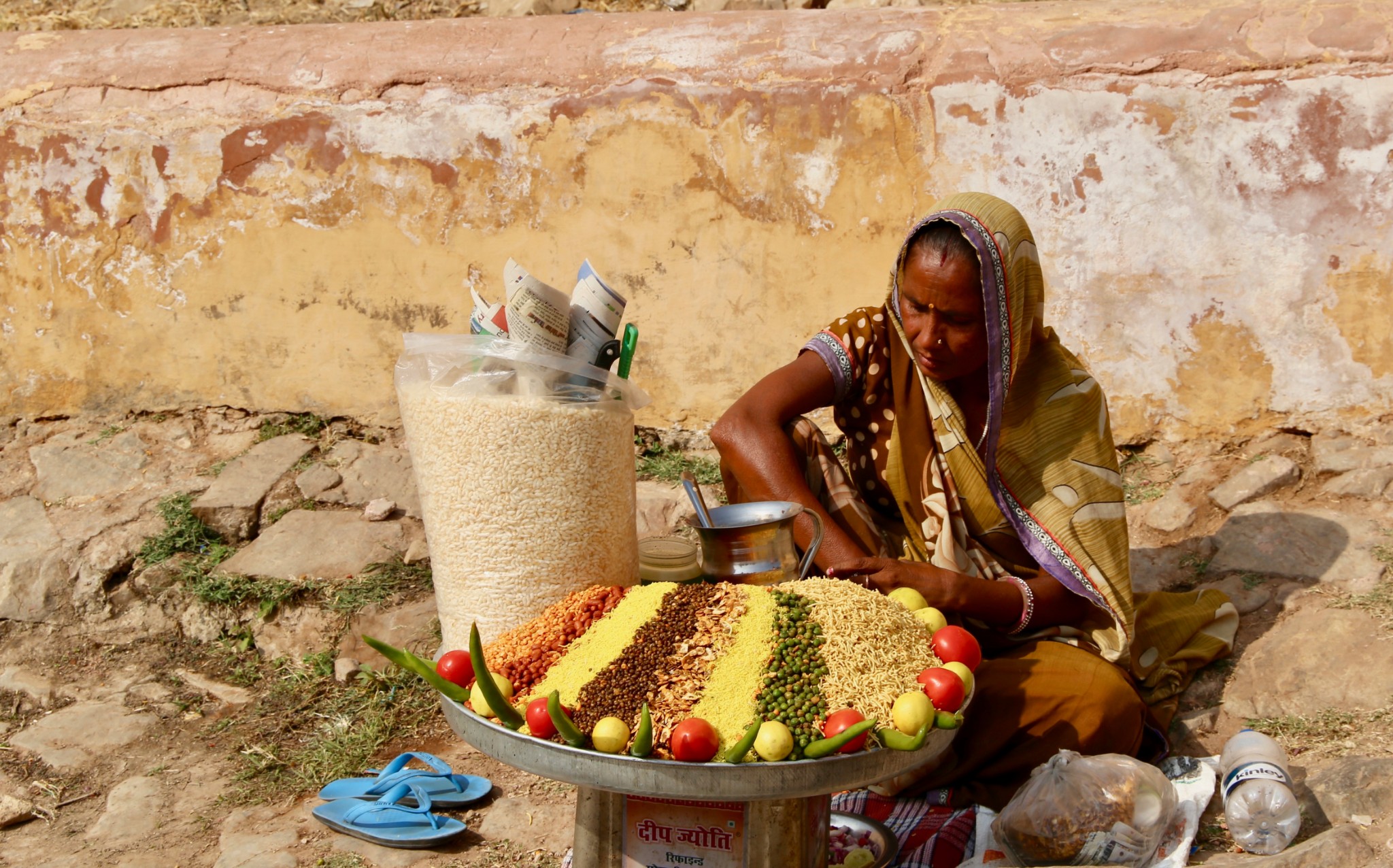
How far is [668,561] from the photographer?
2.53 m

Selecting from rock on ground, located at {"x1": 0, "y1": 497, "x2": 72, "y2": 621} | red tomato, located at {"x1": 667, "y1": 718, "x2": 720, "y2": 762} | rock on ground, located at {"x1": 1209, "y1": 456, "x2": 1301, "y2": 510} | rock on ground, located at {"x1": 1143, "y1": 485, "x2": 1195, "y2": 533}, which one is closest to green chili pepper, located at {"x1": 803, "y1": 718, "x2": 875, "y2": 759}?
red tomato, located at {"x1": 667, "y1": 718, "x2": 720, "y2": 762}

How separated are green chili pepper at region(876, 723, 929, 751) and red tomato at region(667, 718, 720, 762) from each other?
246 millimetres

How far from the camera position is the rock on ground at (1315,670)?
2.88 metres

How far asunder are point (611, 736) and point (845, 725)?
337 millimetres

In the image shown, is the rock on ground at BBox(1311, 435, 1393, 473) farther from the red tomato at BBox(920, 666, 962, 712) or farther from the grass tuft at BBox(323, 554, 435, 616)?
the grass tuft at BBox(323, 554, 435, 616)

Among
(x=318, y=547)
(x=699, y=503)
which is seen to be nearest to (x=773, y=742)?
(x=699, y=503)

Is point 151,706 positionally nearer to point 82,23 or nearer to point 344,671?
point 344,671

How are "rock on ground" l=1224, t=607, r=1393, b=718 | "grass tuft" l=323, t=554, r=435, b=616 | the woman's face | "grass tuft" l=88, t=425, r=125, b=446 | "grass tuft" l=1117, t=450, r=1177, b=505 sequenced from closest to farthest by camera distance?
1. the woman's face
2. "rock on ground" l=1224, t=607, r=1393, b=718
3. "grass tuft" l=323, t=554, r=435, b=616
4. "grass tuft" l=1117, t=450, r=1177, b=505
5. "grass tuft" l=88, t=425, r=125, b=446

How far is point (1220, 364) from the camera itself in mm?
3902

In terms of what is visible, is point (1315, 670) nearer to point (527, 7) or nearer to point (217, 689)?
point (217, 689)

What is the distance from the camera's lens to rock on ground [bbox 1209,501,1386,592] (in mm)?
3377

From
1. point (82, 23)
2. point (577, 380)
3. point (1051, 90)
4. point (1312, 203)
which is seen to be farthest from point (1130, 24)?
point (82, 23)

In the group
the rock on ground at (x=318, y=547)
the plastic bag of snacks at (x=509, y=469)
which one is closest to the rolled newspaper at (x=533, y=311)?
the plastic bag of snacks at (x=509, y=469)

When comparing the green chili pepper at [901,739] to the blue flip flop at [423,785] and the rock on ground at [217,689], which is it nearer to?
the blue flip flop at [423,785]
